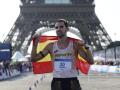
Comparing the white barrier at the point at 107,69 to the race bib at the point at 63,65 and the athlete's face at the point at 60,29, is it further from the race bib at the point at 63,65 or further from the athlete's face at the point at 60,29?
the athlete's face at the point at 60,29

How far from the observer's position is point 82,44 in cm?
650

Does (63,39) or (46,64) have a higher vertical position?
(63,39)

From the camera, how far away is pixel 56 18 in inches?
3273

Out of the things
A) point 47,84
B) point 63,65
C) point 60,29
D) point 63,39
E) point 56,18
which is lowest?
point 47,84

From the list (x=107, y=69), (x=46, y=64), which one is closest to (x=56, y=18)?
(x=107, y=69)

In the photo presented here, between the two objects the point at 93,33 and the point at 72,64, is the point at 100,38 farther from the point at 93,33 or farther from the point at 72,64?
the point at 72,64

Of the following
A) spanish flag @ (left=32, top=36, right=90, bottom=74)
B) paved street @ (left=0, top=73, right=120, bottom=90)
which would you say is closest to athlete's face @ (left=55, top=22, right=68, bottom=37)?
spanish flag @ (left=32, top=36, right=90, bottom=74)

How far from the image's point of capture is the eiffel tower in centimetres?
7981

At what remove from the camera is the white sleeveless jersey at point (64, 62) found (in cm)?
643

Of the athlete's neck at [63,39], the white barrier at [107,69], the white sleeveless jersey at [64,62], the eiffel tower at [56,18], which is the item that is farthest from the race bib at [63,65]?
the eiffel tower at [56,18]

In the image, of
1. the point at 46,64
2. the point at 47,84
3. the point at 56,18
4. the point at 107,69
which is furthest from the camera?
the point at 56,18

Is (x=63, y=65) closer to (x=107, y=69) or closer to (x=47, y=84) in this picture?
(x=47, y=84)

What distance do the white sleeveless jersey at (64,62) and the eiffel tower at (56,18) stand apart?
2830 inches

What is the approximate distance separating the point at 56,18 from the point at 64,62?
76.8 metres
